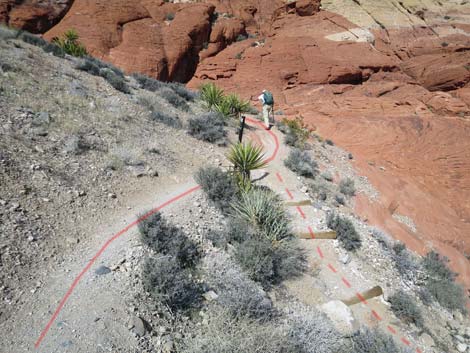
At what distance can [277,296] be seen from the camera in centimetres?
528

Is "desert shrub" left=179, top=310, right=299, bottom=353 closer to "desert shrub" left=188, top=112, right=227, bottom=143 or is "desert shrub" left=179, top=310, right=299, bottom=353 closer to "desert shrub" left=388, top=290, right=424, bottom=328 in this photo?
"desert shrub" left=388, top=290, right=424, bottom=328

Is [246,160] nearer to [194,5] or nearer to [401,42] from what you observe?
[194,5]

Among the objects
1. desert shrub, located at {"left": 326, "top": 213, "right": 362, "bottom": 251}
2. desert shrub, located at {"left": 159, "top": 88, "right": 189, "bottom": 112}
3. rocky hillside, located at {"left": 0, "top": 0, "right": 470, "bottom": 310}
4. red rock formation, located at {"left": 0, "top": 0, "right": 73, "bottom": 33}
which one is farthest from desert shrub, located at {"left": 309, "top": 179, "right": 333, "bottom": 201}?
red rock formation, located at {"left": 0, "top": 0, "right": 73, "bottom": 33}

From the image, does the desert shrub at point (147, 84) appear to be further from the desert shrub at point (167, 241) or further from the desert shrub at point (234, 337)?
the desert shrub at point (234, 337)

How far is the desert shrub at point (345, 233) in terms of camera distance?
7500 millimetres

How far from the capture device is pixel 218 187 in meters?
7.32

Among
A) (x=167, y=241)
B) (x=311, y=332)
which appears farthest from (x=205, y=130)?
(x=311, y=332)

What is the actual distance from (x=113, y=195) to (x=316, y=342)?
189 inches

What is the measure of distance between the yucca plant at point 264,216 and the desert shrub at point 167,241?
61.4 inches

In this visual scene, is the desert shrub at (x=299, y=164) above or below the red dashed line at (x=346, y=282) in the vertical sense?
below

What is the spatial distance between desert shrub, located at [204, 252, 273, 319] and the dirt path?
1172mm

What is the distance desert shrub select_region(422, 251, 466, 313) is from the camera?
725 cm

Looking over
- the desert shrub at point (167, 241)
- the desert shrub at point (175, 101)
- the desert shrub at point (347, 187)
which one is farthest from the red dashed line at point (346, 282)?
the desert shrub at point (175, 101)

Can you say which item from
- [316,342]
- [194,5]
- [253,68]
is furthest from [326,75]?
[316,342]
